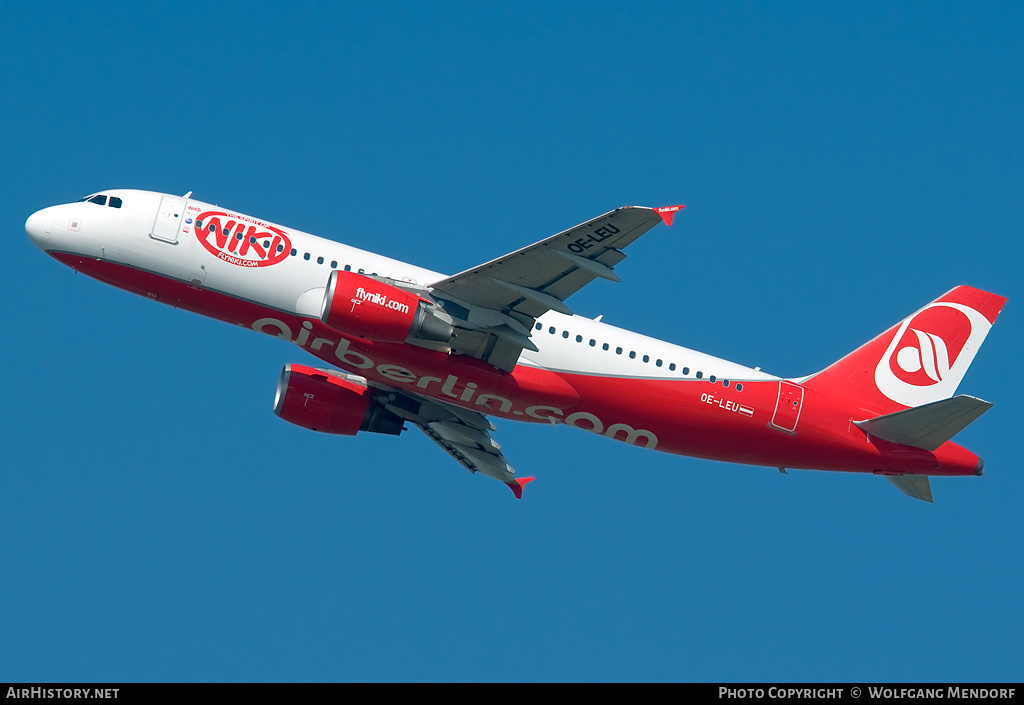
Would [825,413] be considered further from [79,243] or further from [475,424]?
[79,243]

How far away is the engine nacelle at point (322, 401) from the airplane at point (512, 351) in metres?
0.06

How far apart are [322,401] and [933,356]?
22895mm

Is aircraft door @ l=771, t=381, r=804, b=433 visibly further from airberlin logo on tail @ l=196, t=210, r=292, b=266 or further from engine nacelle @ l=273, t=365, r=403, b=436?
airberlin logo on tail @ l=196, t=210, r=292, b=266

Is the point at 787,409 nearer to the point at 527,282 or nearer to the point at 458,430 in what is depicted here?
the point at 527,282

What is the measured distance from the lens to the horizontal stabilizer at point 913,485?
38094mm

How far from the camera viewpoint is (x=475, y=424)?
1594 inches

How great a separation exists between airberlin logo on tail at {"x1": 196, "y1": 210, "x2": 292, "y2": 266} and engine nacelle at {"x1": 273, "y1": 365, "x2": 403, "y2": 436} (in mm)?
5777

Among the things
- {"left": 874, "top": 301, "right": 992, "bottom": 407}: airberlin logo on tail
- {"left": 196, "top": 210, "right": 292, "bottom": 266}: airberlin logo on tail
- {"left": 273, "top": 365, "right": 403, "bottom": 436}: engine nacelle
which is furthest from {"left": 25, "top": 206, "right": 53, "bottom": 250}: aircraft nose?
{"left": 874, "top": 301, "right": 992, "bottom": 407}: airberlin logo on tail

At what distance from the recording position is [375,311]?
32250 mm

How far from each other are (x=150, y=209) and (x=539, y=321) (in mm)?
13419

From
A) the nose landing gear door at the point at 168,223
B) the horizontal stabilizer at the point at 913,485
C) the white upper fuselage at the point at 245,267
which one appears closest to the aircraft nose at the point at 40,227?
the white upper fuselage at the point at 245,267

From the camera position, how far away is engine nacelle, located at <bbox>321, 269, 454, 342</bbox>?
32.1m
